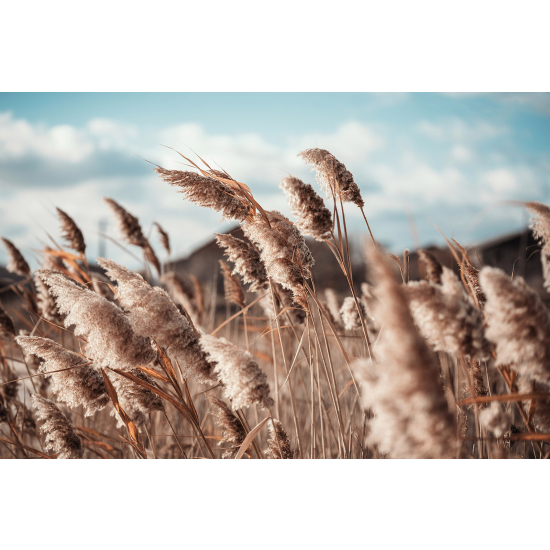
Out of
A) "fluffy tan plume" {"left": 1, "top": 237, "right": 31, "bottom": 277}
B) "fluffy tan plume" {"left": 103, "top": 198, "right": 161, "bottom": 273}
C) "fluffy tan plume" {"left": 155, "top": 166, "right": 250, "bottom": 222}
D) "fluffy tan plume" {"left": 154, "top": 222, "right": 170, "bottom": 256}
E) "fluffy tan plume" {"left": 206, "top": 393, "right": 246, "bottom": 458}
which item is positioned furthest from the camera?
"fluffy tan plume" {"left": 154, "top": 222, "right": 170, "bottom": 256}

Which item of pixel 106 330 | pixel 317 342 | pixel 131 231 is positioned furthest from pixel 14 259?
pixel 317 342

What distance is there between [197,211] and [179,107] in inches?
22.6

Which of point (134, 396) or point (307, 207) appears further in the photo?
point (134, 396)

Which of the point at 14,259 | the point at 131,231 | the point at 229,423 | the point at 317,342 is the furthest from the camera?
the point at 131,231

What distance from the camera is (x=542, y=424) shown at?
0.85 meters

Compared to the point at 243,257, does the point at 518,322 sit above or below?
below

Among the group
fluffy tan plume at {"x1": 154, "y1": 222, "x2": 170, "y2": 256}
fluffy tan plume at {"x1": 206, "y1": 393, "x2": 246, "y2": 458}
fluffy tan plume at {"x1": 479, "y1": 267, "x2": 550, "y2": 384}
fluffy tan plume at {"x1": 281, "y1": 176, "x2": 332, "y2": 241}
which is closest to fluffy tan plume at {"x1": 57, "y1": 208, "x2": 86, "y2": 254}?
fluffy tan plume at {"x1": 154, "y1": 222, "x2": 170, "y2": 256}

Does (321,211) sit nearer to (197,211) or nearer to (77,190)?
(197,211)

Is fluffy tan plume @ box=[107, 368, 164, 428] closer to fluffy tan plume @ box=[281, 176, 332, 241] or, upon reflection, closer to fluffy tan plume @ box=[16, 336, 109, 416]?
fluffy tan plume @ box=[16, 336, 109, 416]

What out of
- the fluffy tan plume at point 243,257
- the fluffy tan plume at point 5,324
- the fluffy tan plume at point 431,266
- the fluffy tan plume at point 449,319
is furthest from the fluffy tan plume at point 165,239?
the fluffy tan plume at point 449,319

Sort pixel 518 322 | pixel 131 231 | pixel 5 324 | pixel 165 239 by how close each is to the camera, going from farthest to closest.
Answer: pixel 165 239
pixel 131 231
pixel 5 324
pixel 518 322

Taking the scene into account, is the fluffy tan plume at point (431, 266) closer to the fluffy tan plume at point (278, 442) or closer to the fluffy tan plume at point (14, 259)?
the fluffy tan plume at point (278, 442)

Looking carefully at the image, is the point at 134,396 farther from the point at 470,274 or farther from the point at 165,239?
the point at 165,239
